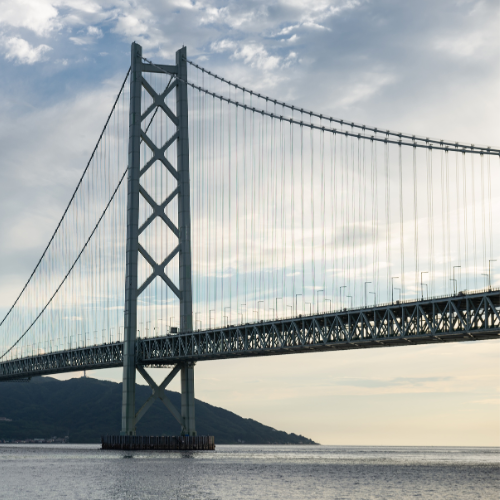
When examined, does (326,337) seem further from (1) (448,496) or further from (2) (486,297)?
(1) (448,496)

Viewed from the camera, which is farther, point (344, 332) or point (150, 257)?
point (150, 257)

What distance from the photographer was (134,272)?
272 ft

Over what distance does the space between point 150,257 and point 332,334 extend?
2357cm

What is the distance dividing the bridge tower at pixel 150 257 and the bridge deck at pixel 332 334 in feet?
5.63

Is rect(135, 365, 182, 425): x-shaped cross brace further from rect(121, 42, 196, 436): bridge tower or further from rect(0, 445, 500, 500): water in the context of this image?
rect(0, 445, 500, 500): water

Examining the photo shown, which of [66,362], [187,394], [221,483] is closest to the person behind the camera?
[221,483]

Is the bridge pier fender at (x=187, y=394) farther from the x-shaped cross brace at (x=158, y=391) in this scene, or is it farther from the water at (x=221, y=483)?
the water at (x=221, y=483)

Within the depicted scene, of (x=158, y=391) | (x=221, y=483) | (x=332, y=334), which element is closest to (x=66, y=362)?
(x=158, y=391)

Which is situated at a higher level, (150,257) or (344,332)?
(150,257)

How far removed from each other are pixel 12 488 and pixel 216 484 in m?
11.3

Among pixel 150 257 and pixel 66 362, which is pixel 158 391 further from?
pixel 66 362

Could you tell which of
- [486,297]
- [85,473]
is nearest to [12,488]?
[85,473]

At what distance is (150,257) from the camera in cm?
8338

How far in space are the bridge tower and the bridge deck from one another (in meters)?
A: 1.72
